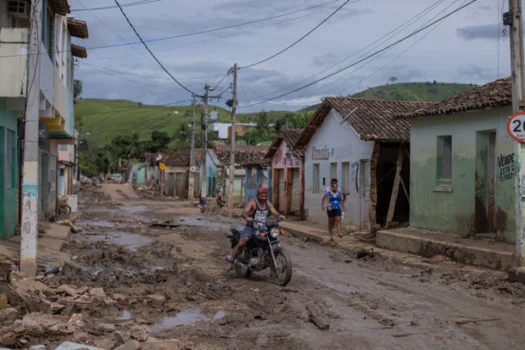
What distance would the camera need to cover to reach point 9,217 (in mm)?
13766

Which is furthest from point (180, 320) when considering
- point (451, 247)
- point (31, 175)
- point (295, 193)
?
point (295, 193)

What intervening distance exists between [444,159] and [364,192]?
492 cm

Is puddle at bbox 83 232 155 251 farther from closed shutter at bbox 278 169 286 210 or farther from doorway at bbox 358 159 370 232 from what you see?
closed shutter at bbox 278 169 286 210

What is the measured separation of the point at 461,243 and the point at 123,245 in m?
9.59

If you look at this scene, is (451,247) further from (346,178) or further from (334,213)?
(346,178)

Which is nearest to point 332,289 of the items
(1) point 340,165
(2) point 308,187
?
(1) point 340,165

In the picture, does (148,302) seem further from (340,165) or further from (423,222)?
(340,165)

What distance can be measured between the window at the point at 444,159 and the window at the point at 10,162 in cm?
1124

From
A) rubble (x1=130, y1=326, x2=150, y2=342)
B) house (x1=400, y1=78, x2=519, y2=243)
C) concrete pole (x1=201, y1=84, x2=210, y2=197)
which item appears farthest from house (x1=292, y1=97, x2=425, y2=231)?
concrete pole (x1=201, y1=84, x2=210, y2=197)

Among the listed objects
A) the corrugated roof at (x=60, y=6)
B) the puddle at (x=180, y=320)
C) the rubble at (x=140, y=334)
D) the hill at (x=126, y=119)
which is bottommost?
the puddle at (x=180, y=320)

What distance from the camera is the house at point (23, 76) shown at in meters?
11.9

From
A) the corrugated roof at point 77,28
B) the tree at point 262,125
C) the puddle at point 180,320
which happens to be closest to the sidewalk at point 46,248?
the puddle at point 180,320

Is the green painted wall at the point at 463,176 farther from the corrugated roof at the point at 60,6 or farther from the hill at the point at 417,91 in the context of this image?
the hill at the point at 417,91

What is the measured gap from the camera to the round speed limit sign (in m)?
10.5
